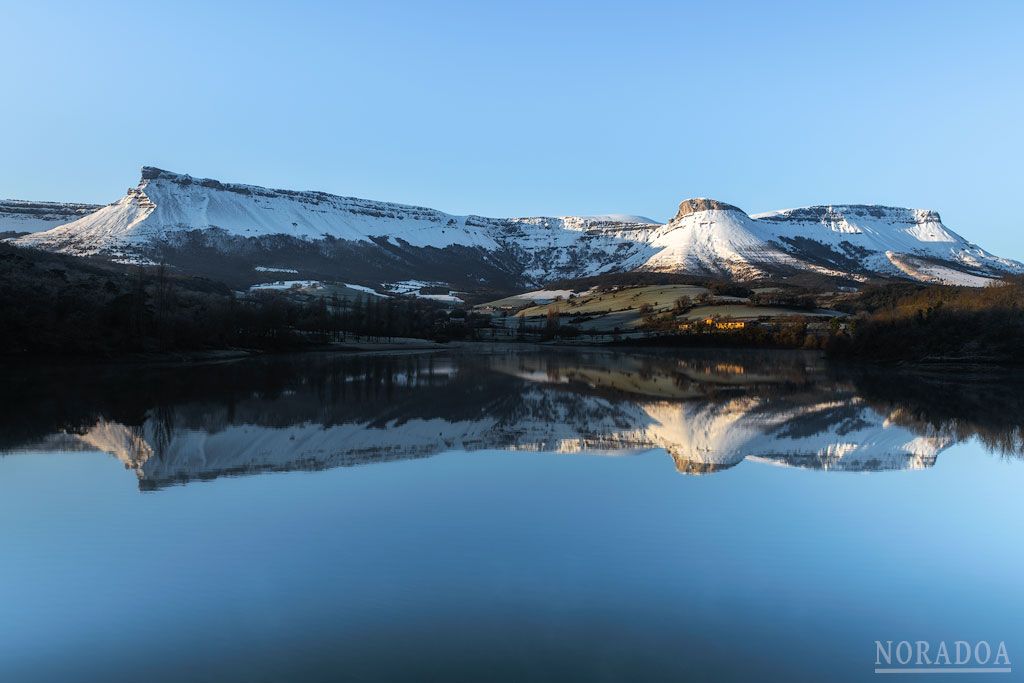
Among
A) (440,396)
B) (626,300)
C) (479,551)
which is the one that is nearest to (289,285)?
(626,300)

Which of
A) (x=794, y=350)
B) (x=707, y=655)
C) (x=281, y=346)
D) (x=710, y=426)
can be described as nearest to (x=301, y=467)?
(x=707, y=655)

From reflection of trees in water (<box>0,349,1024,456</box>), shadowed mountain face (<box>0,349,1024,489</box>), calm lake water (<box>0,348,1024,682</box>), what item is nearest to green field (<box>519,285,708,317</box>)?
reflection of trees in water (<box>0,349,1024,456</box>)

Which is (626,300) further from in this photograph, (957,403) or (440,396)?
(440,396)

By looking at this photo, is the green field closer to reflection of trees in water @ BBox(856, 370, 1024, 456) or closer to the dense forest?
the dense forest

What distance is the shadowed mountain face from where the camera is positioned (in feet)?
51.3

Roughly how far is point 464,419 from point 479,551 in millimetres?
12870

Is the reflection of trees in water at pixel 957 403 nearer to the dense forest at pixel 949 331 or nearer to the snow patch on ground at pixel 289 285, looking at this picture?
the dense forest at pixel 949 331

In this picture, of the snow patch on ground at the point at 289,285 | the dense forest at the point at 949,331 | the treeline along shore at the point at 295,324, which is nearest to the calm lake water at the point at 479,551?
the treeline along shore at the point at 295,324

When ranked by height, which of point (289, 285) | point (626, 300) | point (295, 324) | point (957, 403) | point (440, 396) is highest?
point (289, 285)

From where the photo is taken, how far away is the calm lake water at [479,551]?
6.14 metres

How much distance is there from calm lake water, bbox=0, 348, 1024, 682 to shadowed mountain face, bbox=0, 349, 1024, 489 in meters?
0.17

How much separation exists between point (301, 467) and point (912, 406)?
21.0 m

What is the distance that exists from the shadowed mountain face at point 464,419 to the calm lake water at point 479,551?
0.17 m

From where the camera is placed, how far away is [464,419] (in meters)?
21.6
